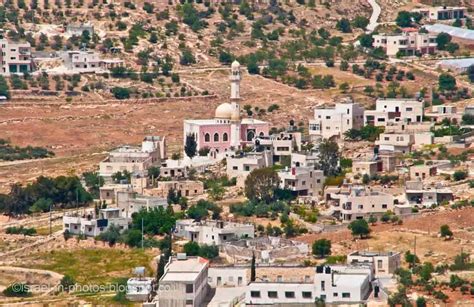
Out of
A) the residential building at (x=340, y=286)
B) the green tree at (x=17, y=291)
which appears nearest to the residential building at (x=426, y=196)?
the residential building at (x=340, y=286)

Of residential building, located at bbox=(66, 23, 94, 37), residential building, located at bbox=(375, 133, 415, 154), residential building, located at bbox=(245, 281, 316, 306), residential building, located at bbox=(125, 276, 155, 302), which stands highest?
residential building, located at bbox=(66, 23, 94, 37)

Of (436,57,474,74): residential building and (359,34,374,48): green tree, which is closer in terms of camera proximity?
(436,57,474,74): residential building

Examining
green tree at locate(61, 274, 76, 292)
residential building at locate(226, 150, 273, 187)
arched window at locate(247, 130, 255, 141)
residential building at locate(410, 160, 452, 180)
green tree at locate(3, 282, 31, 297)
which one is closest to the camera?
green tree at locate(61, 274, 76, 292)

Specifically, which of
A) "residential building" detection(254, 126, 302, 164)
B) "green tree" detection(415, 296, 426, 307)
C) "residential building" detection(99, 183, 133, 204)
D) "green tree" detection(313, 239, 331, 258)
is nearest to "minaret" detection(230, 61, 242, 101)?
"residential building" detection(254, 126, 302, 164)

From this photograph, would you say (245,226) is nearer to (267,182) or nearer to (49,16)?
(267,182)

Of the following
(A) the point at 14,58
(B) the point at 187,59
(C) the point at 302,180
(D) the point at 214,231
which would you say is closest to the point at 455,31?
(B) the point at 187,59

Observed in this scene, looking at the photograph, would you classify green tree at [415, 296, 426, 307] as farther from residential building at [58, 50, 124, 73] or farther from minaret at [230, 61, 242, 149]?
residential building at [58, 50, 124, 73]

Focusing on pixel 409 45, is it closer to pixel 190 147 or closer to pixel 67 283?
pixel 190 147

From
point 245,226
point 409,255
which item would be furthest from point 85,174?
point 409,255
